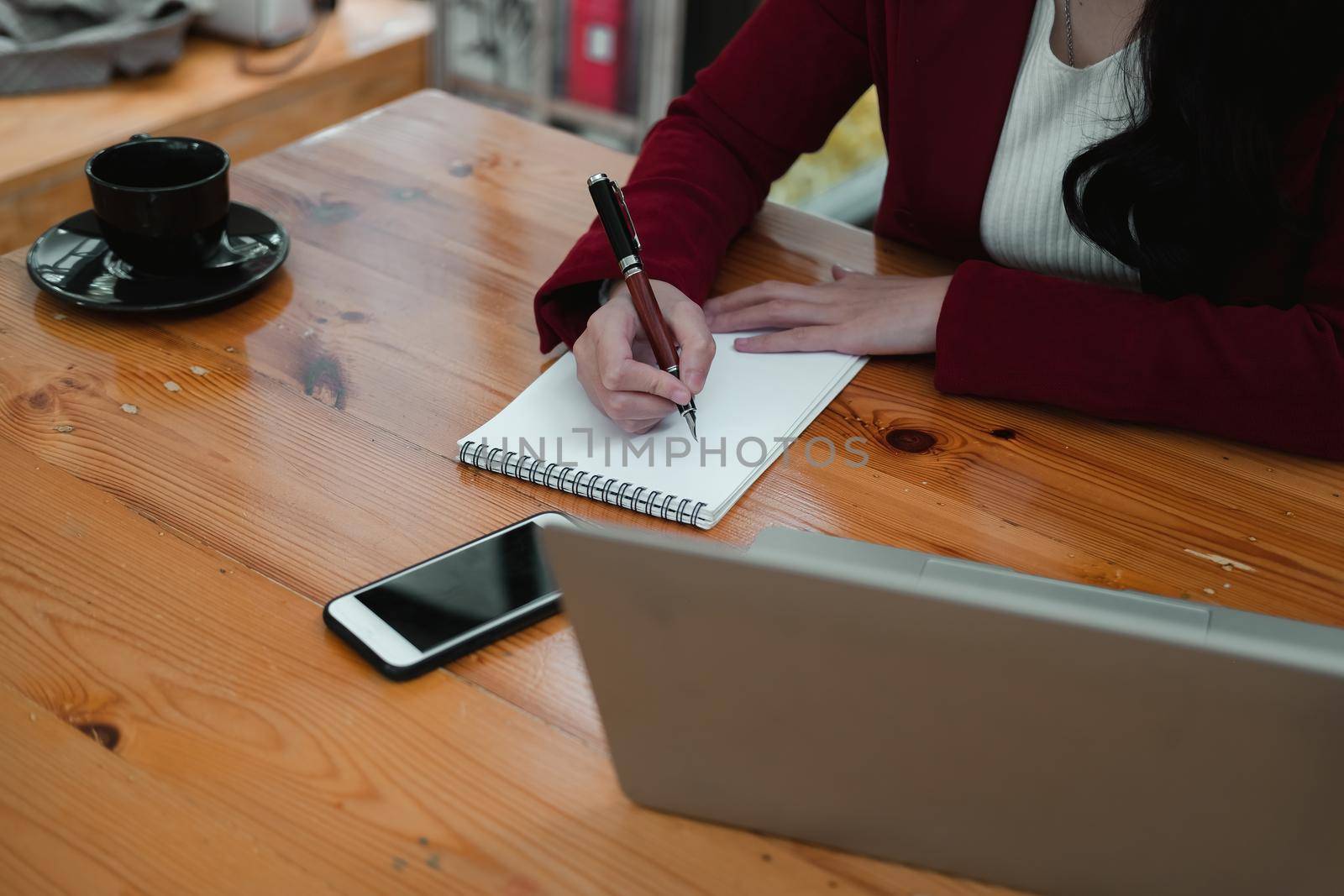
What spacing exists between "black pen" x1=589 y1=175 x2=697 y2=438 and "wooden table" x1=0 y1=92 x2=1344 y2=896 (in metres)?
0.10

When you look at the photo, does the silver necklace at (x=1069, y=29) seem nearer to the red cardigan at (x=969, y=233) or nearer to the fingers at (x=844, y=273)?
the red cardigan at (x=969, y=233)

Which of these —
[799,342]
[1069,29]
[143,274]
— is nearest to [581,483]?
[799,342]

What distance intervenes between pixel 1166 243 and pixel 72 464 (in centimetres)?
80

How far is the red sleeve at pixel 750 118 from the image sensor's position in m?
1.01

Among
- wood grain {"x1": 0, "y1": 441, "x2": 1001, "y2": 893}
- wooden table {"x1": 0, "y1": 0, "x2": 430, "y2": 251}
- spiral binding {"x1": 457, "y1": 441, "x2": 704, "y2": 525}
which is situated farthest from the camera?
wooden table {"x1": 0, "y1": 0, "x2": 430, "y2": 251}

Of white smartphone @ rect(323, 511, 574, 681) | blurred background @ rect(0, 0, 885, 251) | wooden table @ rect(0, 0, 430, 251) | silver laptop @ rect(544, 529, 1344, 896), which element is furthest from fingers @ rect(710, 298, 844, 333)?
wooden table @ rect(0, 0, 430, 251)

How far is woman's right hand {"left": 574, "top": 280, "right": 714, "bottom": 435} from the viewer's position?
0.78 meters

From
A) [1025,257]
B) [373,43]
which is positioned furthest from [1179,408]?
[373,43]

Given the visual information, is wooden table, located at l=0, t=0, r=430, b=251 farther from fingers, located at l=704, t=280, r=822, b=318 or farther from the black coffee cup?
fingers, located at l=704, t=280, r=822, b=318

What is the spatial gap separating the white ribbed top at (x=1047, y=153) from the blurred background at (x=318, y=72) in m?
0.83

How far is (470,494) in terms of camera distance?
2.45 ft

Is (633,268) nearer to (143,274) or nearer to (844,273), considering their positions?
(844,273)

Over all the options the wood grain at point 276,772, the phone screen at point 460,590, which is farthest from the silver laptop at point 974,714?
the phone screen at point 460,590

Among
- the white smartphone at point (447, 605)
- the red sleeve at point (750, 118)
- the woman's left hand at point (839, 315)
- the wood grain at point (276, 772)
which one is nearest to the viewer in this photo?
the wood grain at point (276, 772)
